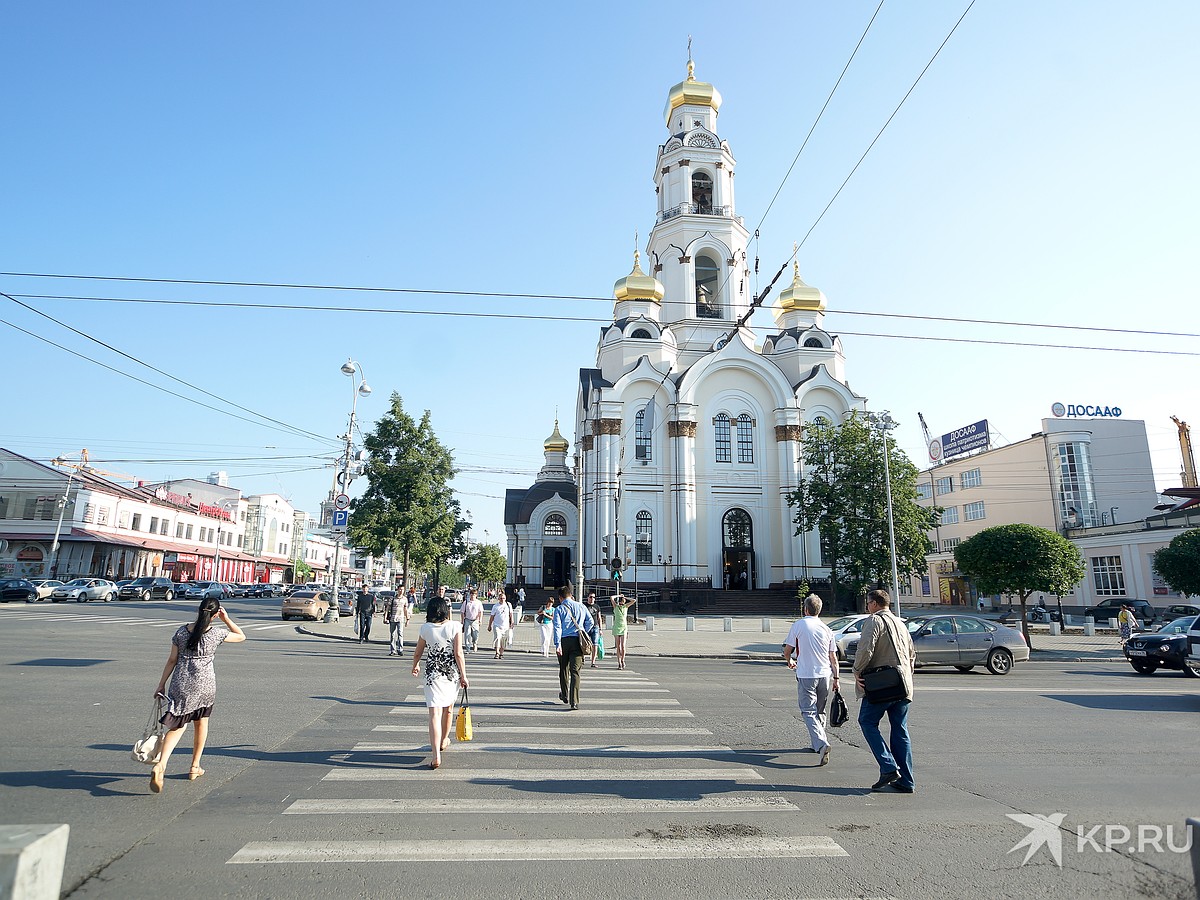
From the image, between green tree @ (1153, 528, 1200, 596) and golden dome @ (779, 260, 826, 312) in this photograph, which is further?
golden dome @ (779, 260, 826, 312)

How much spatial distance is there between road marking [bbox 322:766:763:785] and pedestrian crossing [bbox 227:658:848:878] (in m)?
0.01

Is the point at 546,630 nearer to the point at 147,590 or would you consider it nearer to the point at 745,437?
the point at 745,437

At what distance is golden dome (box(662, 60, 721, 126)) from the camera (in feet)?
163

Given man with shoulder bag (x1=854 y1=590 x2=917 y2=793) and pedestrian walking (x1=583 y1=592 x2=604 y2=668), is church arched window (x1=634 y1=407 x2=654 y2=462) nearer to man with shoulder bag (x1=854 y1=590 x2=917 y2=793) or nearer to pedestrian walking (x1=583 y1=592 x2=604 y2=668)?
pedestrian walking (x1=583 y1=592 x2=604 y2=668)

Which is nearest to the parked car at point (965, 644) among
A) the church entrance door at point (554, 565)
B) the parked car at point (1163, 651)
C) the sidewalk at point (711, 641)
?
the parked car at point (1163, 651)

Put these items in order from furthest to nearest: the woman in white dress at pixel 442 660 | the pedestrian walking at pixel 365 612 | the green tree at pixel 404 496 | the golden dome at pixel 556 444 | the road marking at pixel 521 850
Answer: the golden dome at pixel 556 444 < the green tree at pixel 404 496 < the pedestrian walking at pixel 365 612 < the woman in white dress at pixel 442 660 < the road marking at pixel 521 850

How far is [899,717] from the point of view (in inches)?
249

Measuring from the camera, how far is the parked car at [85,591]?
3903cm

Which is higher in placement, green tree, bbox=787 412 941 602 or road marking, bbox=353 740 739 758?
green tree, bbox=787 412 941 602

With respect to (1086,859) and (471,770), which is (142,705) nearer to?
(471,770)

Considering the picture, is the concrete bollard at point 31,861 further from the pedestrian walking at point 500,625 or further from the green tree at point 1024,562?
the green tree at point 1024,562

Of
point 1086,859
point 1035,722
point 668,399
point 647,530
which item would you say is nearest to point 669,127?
point 668,399

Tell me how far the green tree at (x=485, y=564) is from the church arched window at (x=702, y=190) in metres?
43.6

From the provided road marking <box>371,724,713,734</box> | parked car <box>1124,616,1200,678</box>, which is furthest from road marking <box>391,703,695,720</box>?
parked car <box>1124,616,1200,678</box>
